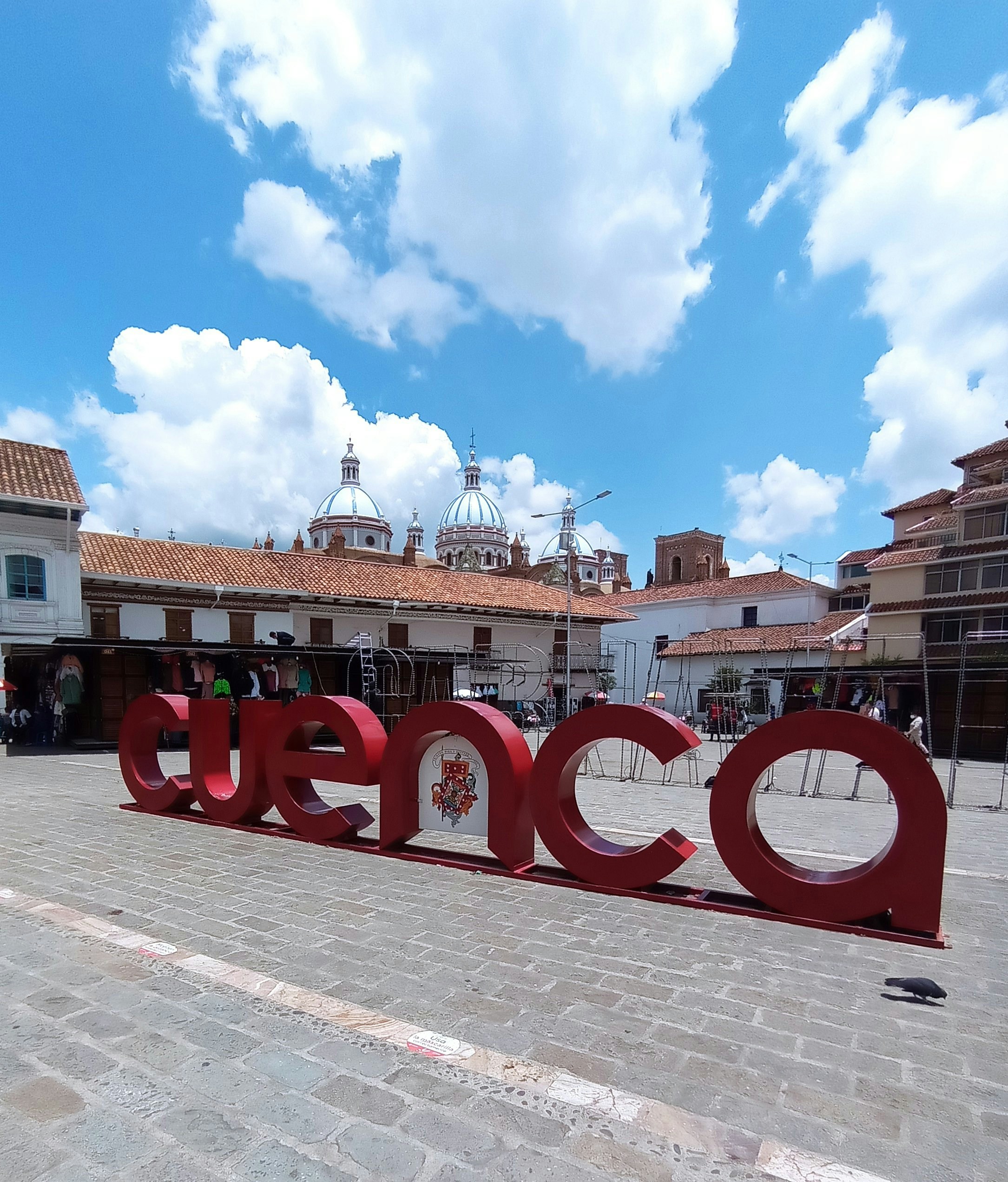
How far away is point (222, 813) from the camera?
9.34m

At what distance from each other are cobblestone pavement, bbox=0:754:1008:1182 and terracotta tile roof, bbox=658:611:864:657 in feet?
89.5

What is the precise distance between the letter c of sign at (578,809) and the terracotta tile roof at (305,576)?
1945 cm

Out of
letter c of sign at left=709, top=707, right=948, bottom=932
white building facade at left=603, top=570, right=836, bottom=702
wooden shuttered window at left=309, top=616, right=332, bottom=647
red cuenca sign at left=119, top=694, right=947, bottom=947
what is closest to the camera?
letter c of sign at left=709, top=707, right=948, bottom=932

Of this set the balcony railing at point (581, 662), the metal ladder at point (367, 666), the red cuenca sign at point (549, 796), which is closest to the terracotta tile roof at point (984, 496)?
the balcony railing at point (581, 662)

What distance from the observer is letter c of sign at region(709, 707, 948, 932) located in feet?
→ 17.6

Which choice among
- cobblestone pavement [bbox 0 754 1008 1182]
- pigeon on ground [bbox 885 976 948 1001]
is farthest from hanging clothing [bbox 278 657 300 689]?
pigeon on ground [bbox 885 976 948 1001]

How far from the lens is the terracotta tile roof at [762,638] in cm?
3275

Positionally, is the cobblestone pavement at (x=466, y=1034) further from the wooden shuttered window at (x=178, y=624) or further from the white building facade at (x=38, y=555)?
the wooden shuttered window at (x=178, y=624)

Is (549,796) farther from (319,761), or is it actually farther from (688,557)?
(688,557)

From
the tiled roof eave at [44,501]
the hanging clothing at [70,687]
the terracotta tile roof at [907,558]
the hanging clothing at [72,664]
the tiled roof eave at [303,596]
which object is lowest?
the hanging clothing at [70,687]

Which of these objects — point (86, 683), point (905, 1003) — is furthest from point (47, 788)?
point (905, 1003)

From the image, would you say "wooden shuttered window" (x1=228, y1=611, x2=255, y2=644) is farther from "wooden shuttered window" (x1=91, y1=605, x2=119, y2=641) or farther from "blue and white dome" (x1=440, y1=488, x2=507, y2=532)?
"blue and white dome" (x1=440, y1=488, x2=507, y2=532)

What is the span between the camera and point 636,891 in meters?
6.43

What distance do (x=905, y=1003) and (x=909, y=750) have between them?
1893 mm
